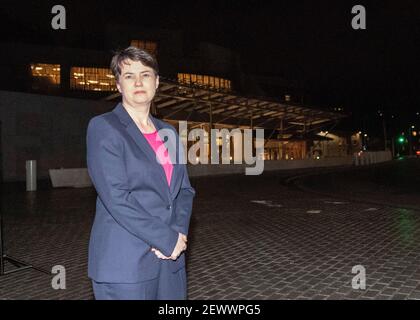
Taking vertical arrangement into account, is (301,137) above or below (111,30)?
below

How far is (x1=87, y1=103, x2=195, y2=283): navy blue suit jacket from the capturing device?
201cm

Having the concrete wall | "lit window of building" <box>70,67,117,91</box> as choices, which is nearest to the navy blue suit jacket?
the concrete wall

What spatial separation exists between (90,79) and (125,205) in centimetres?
4009

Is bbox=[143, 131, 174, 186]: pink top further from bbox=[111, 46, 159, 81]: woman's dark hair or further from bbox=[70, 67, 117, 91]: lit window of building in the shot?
bbox=[70, 67, 117, 91]: lit window of building

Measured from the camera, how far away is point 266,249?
6.63 meters

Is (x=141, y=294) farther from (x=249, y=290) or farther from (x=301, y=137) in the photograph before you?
(x=301, y=137)

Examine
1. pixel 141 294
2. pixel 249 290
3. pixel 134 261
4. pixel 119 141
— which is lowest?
pixel 249 290

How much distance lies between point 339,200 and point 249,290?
9.15 m

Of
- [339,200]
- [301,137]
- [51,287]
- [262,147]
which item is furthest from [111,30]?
[51,287]

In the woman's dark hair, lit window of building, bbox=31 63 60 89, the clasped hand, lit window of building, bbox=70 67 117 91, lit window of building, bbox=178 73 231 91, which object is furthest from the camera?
lit window of building, bbox=178 73 231 91

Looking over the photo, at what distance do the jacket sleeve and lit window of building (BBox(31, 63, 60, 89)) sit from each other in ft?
129

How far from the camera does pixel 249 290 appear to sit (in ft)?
15.1

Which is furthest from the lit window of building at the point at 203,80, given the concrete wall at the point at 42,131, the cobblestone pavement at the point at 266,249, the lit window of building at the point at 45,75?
the cobblestone pavement at the point at 266,249
